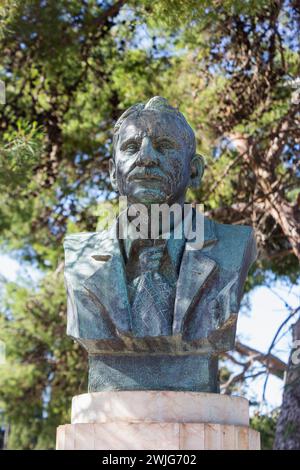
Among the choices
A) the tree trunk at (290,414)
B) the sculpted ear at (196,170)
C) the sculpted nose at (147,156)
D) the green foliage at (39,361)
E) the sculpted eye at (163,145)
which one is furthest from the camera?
the green foliage at (39,361)

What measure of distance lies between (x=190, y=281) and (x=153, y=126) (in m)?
0.77

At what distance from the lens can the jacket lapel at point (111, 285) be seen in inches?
179

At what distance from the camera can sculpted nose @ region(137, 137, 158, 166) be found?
184 inches

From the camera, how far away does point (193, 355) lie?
4.56 m

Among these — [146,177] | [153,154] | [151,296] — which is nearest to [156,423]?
[151,296]

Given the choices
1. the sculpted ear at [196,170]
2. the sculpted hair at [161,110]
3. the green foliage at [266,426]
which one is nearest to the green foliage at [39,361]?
the green foliage at [266,426]

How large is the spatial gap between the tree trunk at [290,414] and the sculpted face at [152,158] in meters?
3.11

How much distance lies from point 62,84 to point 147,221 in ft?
13.8

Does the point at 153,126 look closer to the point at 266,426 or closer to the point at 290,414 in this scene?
the point at 290,414

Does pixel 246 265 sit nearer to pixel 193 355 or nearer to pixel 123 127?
pixel 193 355

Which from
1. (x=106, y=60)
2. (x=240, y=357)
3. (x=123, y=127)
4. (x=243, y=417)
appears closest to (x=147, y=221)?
(x=123, y=127)

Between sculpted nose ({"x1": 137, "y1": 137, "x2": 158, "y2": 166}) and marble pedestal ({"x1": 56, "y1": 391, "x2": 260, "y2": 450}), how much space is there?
1076 millimetres

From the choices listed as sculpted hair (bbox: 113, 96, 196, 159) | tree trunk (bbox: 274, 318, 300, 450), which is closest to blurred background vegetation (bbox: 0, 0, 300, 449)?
tree trunk (bbox: 274, 318, 300, 450)

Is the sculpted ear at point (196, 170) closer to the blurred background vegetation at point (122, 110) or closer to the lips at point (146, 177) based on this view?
the lips at point (146, 177)
